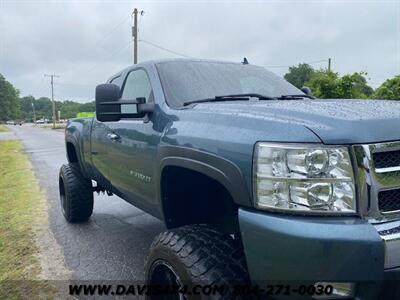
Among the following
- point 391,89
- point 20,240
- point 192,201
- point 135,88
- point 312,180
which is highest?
point 391,89

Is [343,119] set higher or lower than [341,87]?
lower

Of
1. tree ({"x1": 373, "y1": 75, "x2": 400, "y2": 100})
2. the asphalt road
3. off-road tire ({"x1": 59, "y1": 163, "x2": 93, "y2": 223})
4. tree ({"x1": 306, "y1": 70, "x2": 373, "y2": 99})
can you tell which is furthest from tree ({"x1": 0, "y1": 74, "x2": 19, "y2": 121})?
off-road tire ({"x1": 59, "y1": 163, "x2": 93, "y2": 223})

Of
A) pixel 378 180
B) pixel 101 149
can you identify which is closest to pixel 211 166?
pixel 378 180

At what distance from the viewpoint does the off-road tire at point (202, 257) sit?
6.96 feet

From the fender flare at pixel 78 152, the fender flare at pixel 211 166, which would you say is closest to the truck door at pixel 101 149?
the fender flare at pixel 78 152

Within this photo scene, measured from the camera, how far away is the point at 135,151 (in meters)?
3.37

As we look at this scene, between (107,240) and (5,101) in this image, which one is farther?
(5,101)

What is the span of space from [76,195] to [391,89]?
9165mm

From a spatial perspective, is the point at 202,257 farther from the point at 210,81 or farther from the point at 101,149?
the point at 101,149

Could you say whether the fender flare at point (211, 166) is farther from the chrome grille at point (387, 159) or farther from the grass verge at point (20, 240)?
the grass verge at point (20, 240)

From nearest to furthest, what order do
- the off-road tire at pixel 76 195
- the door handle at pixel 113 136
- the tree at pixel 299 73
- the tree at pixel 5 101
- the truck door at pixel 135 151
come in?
the truck door at pixel 135 151 → the door handle at pixel 113 136 → the off-road tire at pixel 76 195 → the tree at pixel 299 73 → the tree at pixel 5 101

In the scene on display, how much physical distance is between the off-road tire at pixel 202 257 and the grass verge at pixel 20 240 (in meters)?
1.71

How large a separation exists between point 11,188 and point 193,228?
7416 mm

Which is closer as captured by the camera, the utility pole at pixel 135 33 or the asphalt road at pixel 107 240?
the asphalt road at pixel 107 240
